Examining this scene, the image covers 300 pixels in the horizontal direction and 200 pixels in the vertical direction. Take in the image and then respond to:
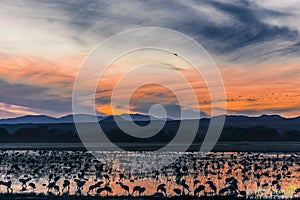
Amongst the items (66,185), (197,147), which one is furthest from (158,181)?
(197,147)

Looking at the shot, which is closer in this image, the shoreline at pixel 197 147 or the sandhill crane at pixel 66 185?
the sandhill crane at pixel 66 185

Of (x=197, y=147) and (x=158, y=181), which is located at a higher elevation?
(x=197, y=147)

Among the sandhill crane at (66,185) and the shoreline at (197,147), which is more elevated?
the shoreline at (197,147)

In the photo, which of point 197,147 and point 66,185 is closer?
point 66,185

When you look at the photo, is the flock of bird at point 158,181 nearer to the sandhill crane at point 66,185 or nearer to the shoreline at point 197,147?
the sandhill crane at point 66,185

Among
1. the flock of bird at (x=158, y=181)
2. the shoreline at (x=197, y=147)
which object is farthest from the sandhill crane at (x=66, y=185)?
the shoreline at (x=197, y=147)

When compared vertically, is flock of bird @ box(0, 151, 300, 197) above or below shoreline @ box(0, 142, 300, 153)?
below

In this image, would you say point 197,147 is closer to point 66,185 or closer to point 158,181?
point 158,181

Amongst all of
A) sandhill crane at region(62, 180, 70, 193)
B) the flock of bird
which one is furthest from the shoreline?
sandhill crane at region(62, 180, 70, 193)

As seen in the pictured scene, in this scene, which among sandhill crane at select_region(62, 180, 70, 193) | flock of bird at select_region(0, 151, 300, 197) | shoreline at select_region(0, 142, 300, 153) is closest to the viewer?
flock of bird at select_region(0, 151, 300, 197)

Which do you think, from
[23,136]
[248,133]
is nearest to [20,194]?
[248,133]

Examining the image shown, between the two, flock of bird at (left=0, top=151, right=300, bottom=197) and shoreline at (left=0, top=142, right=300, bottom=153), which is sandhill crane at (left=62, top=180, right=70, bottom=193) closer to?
flock of bird at (left=0, top=151, right=300, bottom=197)

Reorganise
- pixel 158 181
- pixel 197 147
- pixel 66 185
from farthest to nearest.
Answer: pixel 197 147 → pixel 158 181 → pixel 66 185

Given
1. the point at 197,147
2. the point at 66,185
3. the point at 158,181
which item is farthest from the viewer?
the point at 197,147
